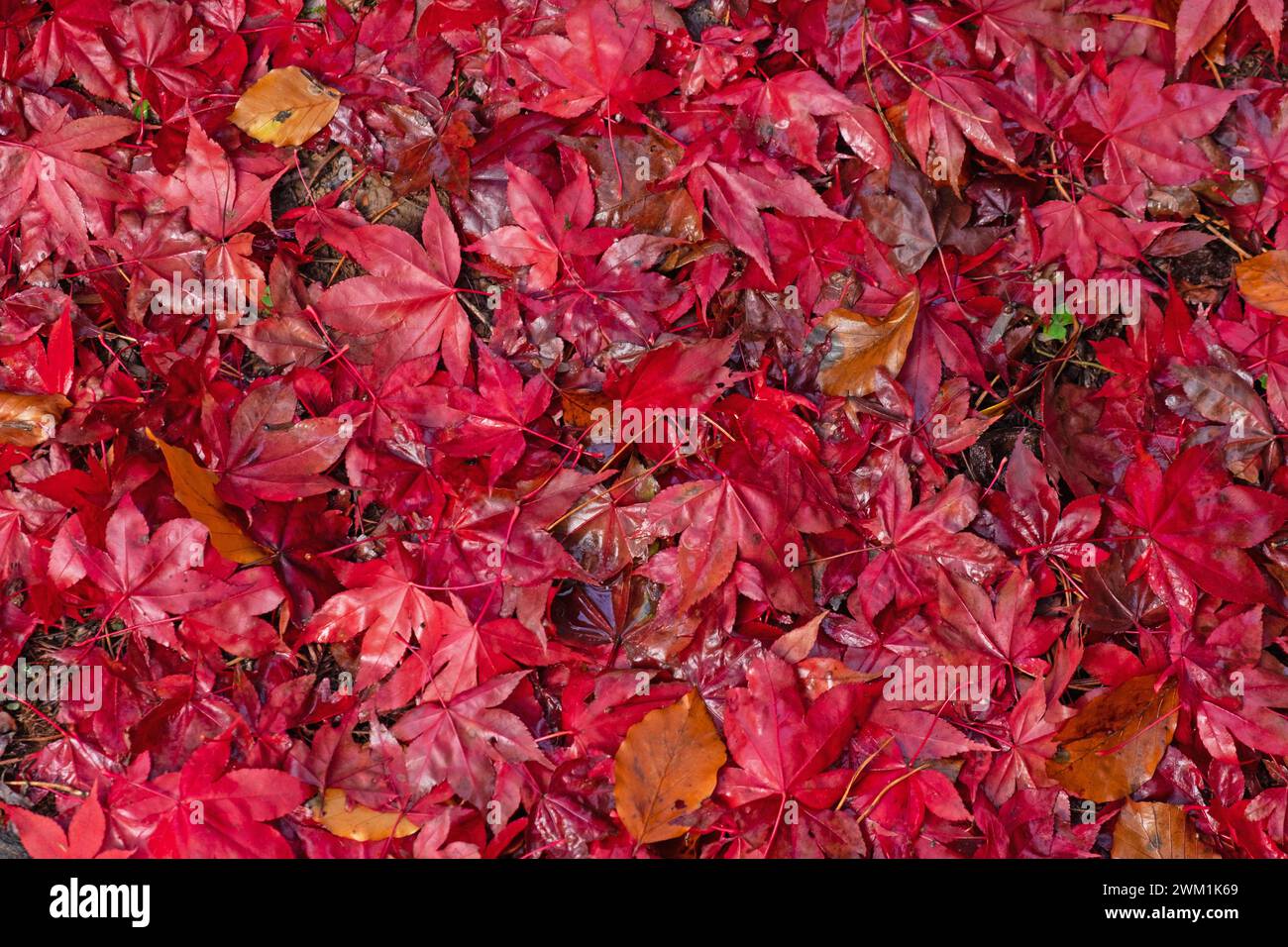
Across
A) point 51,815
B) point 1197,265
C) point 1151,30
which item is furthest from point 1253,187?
point 51,815

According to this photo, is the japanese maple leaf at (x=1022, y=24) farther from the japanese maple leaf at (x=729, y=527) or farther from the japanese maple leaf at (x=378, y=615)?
the japanese maple leaf at (x=378, y=615)

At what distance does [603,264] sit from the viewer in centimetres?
137

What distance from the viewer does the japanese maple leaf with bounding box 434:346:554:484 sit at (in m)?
1.35

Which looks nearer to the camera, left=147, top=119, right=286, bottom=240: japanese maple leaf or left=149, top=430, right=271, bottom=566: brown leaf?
left=149, top=430, right=271, bottom=566: brown leaf

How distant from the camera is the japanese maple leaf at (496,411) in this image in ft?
4.42

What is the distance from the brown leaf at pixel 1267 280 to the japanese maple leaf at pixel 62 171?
1.81 m

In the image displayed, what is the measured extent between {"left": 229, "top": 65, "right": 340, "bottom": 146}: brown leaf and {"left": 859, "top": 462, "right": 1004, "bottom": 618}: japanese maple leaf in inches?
42.4

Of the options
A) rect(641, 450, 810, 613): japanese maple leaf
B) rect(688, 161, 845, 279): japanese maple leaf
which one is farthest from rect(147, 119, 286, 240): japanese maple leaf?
rect(641, 450, 810, 613): japanese maple leaf

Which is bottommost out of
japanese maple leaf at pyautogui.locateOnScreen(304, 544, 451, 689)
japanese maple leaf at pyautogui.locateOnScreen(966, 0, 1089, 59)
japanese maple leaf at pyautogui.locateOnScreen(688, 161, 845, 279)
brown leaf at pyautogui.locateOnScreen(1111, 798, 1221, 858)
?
brown leaf at pyautogui.locateOnScreen(1111, 798, 1221, 858)

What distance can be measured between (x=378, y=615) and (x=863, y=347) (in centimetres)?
87

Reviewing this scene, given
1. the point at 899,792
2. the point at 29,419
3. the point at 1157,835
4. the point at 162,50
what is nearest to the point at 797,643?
the point at 899,792

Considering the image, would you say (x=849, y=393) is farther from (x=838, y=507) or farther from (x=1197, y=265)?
(x=1197, y=265)

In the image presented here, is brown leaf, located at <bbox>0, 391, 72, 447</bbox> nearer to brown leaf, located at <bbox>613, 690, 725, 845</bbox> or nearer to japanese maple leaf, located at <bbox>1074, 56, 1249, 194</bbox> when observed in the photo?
brown leaf, located at <bbox>613, 690, 725, 845</bbox>
